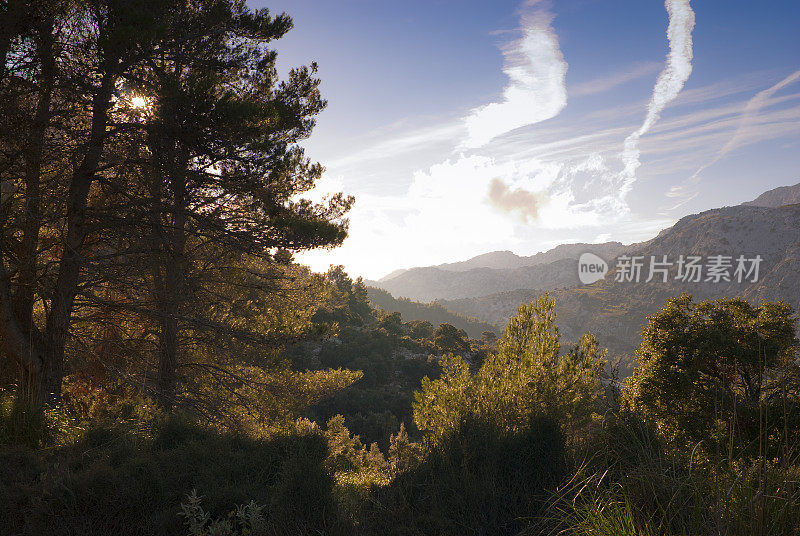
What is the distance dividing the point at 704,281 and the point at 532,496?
143m

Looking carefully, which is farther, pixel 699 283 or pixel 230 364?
pixel 699 283

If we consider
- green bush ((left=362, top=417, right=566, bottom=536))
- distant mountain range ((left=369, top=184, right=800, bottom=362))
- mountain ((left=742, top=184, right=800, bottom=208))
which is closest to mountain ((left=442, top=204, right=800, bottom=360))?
distant mountain range ((left=369, top=184, right=800, bottom=362))

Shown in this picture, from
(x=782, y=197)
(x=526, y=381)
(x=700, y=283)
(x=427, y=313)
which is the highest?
(x=782, y=197)

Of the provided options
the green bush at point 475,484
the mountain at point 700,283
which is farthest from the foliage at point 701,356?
the mountain at point 700,283

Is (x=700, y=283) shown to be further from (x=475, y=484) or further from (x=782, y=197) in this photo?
(x=475, y=484)

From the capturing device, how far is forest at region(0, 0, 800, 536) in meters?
3.62

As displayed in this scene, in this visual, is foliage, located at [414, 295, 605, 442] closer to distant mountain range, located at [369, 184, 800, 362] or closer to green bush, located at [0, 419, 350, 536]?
green bush, located at [0, 419, 350, 536]

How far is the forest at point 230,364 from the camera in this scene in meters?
3.62

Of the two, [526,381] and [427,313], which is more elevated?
[526,381]

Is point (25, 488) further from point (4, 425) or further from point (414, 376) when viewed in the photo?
point (414, 376)

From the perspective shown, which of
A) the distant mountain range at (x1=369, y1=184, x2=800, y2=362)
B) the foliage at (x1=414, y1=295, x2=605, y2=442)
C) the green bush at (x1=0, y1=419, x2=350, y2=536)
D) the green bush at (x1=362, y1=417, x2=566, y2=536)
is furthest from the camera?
the distant mountain range at (x1=369, y1=184, x2=800, y2=362)

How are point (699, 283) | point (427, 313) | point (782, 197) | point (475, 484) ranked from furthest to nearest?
point (782, 197)
point (427, 313)
point (699, 283)
point (475, 484)

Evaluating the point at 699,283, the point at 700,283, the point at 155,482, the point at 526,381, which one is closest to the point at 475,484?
the point at 155,482

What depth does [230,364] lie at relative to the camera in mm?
11234
